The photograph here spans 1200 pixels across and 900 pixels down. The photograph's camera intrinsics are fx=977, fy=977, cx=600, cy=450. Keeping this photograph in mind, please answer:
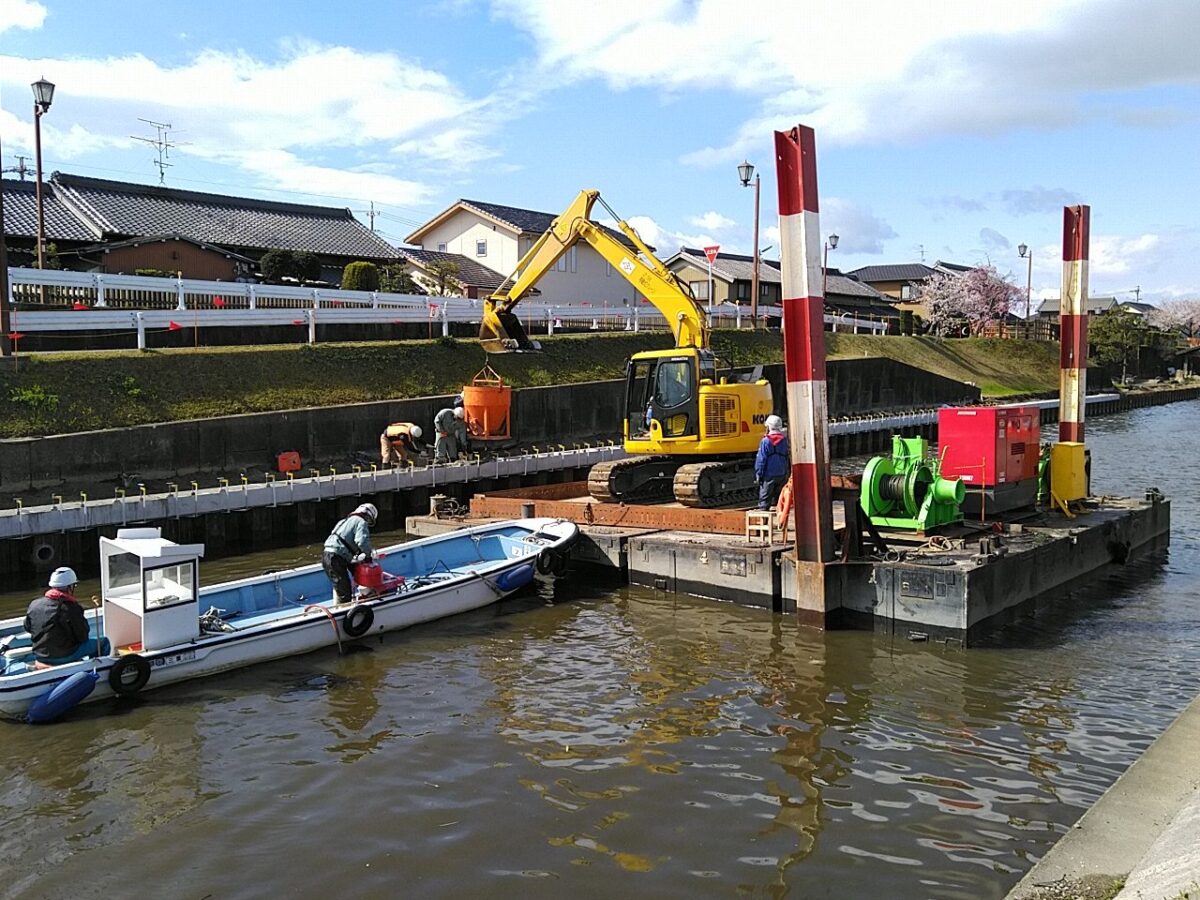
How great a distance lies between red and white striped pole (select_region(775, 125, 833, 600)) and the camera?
37.1 feet

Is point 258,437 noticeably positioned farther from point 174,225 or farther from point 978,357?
point 978,357

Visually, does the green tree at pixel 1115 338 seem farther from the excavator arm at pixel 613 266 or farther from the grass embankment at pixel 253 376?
the excavator arm at pixel 613 266

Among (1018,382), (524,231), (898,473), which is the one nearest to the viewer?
(898,473)

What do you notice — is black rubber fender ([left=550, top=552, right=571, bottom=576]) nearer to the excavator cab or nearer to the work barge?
the work barge

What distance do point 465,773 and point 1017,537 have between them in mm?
9155

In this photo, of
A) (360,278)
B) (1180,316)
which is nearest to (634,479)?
(360,278)

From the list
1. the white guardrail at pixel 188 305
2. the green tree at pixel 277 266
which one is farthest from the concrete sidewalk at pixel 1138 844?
the green tree at pixel 277 266

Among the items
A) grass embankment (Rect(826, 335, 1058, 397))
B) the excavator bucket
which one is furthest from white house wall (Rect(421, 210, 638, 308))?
the excavator bucket

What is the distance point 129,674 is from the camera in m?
9.73

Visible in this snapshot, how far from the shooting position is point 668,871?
6.66 metres

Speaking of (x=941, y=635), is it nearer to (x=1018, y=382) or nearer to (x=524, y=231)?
(x=524, y=231)

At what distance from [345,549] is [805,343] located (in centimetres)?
602

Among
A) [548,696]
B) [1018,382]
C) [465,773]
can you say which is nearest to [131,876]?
[465,773]

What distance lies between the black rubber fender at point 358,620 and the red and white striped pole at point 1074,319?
Result: 12.1m
